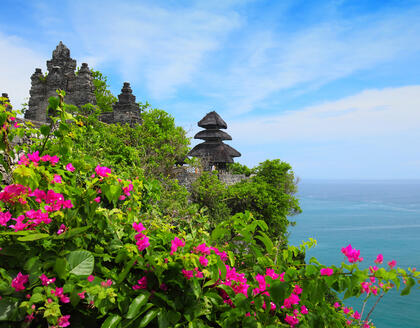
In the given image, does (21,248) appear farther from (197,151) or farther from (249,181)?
(197,151)

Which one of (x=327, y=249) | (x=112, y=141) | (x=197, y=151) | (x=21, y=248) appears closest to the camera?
(x=21, y=248)

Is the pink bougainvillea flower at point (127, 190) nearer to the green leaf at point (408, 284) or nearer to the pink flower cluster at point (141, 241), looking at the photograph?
the pink flower cluster at point (141, 241)

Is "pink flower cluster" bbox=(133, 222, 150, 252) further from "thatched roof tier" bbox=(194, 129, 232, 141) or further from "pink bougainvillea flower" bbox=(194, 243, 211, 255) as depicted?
"thatched roof tier" bbox=(194, 129, 232, 141)

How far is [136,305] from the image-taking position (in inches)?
83.6

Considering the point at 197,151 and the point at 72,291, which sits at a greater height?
the point at 197,151

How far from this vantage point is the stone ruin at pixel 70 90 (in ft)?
54.7

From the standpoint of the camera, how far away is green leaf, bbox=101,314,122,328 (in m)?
2.03

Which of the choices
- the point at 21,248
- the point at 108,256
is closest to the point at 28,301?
the point at 21,248

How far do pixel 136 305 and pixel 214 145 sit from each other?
66.6 ft

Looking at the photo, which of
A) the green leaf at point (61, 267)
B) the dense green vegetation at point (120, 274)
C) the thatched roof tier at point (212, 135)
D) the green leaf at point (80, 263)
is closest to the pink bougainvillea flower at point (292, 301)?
the dense green vegetation at point (120, 274)

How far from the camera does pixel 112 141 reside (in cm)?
939

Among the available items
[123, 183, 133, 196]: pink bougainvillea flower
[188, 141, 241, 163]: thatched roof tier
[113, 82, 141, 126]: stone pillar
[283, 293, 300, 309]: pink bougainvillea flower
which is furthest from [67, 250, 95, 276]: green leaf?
[188, 141, 241, 163]: thatched roof tier

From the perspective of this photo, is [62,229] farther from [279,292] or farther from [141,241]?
[279,292]

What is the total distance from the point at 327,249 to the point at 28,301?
83.4 m
